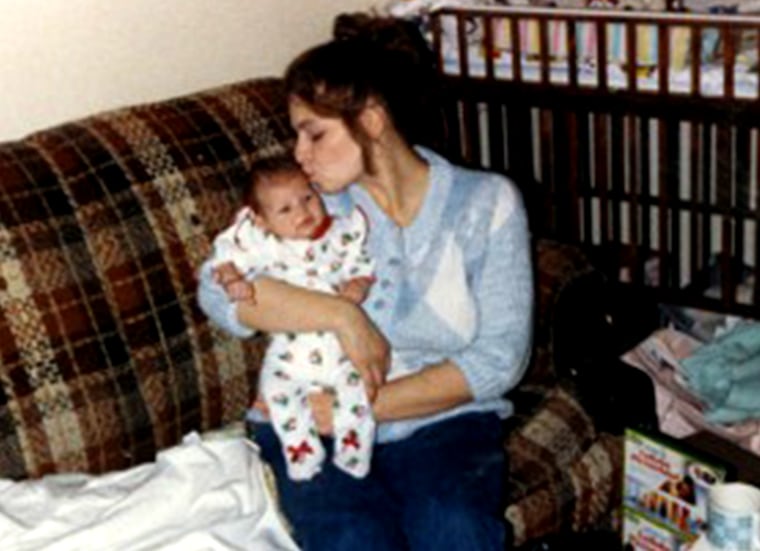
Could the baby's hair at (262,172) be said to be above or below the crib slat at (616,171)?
above

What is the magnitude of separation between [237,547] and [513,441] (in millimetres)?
592

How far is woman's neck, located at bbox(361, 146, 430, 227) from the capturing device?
1.86m

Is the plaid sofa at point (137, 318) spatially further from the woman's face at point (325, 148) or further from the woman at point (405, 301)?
the woman's face at point (325, 148)

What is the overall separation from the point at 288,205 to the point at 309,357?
24cm

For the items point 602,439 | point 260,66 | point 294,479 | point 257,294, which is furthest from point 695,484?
point 260,66

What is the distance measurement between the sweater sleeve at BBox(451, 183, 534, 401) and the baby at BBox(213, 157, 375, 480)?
19cm

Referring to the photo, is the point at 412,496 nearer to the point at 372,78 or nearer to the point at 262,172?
the point at 262,172

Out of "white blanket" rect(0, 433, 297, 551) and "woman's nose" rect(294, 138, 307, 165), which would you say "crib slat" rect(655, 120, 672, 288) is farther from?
"white blanket" rect(0, 433, 297, 551)

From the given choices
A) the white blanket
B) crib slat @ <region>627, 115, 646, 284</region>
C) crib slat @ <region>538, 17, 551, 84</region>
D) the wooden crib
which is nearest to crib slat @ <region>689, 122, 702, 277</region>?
the wooden crib

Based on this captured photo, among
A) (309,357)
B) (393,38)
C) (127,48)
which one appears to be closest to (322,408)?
(309,357)

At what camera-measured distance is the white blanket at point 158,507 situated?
162 cm

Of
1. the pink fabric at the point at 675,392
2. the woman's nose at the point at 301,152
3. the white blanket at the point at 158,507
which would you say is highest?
the woman's nose at the point at 301,152

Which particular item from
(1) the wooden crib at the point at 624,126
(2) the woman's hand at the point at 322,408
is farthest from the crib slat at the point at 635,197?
(2) the woman's hand at the point at 322,408

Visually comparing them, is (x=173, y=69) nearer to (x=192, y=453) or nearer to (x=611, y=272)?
(x=192, y=453)
